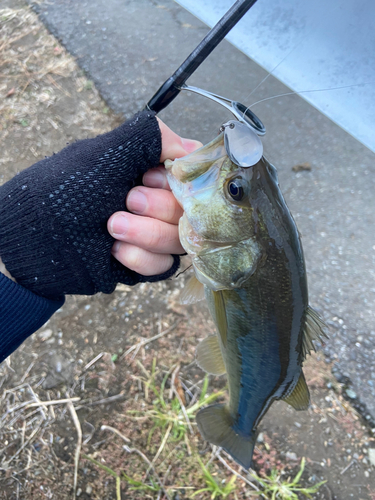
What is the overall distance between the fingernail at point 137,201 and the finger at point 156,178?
97mm

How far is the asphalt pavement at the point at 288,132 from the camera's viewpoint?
8.37 feet

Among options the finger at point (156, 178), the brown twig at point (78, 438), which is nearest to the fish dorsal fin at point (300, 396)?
the finger at point (156, 178)

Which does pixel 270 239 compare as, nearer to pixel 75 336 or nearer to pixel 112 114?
pixel 75 336

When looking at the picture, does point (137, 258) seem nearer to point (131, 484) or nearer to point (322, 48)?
point (322, 48)

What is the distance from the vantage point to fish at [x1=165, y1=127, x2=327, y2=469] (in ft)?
4.06

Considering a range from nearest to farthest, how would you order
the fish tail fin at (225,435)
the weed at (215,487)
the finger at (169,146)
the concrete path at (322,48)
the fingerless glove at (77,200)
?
the concrete path at (322,48) < the fingerless glove at (77,200) < the finger at (169,146) < the fish tail fin at (225,435) < the weed at (215,487)

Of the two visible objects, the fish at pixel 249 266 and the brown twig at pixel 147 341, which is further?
the brown twig at pixel 147 341

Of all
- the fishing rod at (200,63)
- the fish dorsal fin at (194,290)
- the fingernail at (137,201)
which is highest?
the fishing rod at (200,63)

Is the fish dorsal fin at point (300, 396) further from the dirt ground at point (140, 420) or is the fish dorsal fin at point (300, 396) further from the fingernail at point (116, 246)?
the fingernail at point (116, 246)

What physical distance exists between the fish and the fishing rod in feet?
0.39

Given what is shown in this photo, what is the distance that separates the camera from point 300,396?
1596 mm

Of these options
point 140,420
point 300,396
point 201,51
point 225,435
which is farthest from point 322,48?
point 140,420

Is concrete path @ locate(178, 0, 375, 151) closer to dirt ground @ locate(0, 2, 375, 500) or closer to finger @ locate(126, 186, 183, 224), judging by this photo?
finger @ locate(126, 186, 183, 224)

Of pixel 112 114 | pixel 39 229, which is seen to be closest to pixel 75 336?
pixel 39 229
